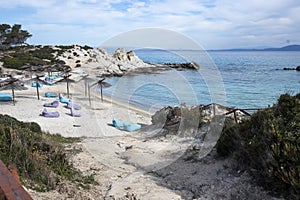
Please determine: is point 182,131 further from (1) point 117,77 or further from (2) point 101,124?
(1) point 117,77

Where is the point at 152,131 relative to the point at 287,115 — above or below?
below

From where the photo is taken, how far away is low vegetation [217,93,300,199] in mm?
4246

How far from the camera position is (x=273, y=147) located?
4.44 meters

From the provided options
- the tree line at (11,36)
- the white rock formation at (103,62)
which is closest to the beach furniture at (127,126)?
the white rock formation at (103,62)

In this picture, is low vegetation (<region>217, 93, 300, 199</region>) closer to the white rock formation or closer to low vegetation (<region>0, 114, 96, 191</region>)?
low vegetation (<region>0, 114, 96, 191</region>)

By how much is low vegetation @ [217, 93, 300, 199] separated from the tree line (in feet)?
209

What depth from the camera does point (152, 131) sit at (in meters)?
12.6

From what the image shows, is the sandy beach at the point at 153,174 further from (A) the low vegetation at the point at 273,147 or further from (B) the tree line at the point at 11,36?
(B) the tree line at the point at 11,36

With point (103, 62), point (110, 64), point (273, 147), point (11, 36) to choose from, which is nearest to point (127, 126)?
point (273, 147)

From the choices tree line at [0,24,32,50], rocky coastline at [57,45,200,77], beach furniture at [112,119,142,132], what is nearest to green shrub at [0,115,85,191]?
beach furniture at [112,119,142,132]

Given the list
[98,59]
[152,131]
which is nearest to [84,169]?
[152,131]

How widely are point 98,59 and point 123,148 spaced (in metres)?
51.0

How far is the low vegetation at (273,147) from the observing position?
13.9 feet

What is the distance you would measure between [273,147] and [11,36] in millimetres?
69008
